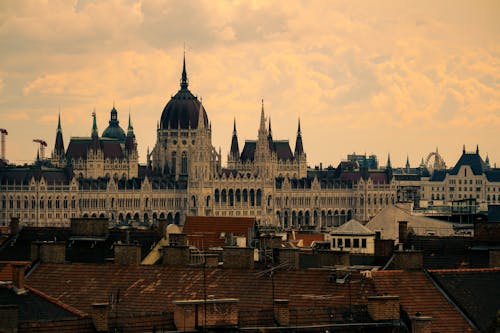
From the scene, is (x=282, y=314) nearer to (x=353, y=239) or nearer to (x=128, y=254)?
(x=128, y=254)

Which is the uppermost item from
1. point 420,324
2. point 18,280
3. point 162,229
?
point 162,229

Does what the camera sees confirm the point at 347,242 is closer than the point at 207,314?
No

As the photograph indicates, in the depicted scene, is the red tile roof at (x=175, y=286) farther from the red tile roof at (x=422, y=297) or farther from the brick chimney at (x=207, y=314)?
the brick chimney at (x=207, y=314)

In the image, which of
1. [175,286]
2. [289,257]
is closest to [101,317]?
[175,286]

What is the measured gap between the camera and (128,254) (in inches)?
1807

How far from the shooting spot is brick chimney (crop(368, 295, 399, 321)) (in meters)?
37.3

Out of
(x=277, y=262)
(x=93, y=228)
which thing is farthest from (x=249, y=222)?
(x=277, y=262)

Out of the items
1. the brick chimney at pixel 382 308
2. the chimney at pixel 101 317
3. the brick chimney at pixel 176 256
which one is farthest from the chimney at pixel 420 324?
the brick chimney at pixel 176 256

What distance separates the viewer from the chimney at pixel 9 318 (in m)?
32.7

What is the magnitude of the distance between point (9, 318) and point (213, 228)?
5300 cm

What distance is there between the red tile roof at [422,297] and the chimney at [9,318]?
10.9m

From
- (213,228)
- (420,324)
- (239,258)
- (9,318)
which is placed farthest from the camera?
(213,228)

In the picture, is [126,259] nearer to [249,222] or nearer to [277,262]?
[277,262]

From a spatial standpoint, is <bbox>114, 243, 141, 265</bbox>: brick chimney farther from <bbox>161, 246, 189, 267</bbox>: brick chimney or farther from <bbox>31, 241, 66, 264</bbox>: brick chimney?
<bbox>31, 241, 66, 264</bbox>: brick chimney
